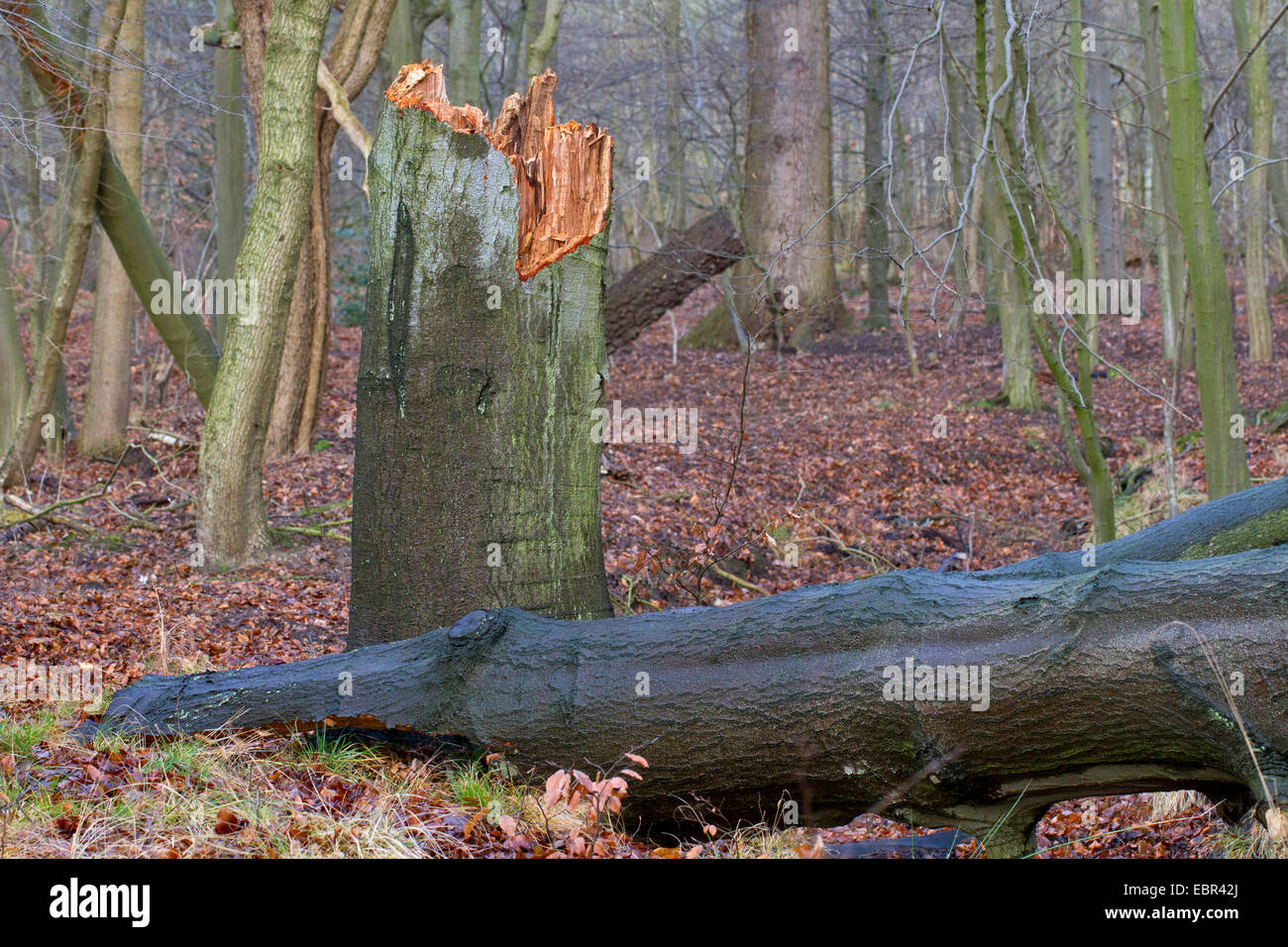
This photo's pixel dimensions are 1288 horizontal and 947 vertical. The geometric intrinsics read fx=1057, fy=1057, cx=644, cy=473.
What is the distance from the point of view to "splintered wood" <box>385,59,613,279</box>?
13.6 feet

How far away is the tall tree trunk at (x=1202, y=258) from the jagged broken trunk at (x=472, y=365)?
4673 mm

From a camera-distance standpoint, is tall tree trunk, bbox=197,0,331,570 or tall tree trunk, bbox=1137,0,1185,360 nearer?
tall tree trunk, bbox=197,0,331,570

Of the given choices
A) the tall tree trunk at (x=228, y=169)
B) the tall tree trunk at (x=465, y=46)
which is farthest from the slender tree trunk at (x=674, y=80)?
the tall tree trunk at (x=228, y=169)

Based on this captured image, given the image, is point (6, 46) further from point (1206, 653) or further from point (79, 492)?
point (1206, 653)

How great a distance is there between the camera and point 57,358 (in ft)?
30.9

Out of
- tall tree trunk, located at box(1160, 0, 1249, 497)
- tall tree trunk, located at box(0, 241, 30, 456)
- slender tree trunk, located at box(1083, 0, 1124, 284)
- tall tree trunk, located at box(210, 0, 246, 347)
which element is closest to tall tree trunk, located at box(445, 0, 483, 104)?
tall tree trunk, located at box(210, 0, 246, 347)

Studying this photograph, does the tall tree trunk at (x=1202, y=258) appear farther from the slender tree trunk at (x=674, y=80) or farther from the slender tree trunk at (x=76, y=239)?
the slender tree trunk at (x=674, y=80)

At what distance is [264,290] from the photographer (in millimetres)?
7395

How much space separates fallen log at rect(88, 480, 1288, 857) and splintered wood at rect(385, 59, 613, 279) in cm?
154

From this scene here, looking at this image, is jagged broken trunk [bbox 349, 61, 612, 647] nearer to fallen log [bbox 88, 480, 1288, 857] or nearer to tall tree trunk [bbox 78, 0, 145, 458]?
fallen log [bbox 88, 480, 1288, 857]

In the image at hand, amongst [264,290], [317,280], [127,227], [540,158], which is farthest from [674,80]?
[540,158]

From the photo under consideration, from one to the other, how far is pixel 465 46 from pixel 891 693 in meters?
11.4

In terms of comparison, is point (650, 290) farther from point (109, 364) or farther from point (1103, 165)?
point (1103, 165)
